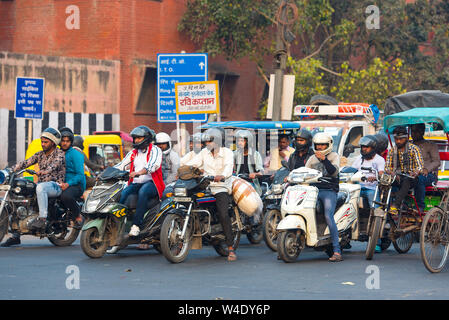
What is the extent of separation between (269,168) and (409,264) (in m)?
4.84

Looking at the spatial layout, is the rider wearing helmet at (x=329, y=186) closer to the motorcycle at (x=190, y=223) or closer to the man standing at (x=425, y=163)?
the man standing at (x=425, y=163)

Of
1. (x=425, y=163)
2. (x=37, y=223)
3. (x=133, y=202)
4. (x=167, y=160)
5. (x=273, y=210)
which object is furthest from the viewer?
(x=167, y=160)

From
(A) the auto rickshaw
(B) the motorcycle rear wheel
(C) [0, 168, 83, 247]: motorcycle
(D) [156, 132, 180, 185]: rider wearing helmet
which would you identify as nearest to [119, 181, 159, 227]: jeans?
(B) the motorcycle rear wheel

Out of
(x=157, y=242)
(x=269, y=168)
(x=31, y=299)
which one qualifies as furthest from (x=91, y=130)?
(x=31, y=299)

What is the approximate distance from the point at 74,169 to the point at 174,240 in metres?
3.02

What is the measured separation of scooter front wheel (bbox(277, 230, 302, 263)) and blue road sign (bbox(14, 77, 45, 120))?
369 inches

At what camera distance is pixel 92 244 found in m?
12.2

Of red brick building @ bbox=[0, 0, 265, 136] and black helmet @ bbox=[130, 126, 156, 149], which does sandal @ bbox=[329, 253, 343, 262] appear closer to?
black helmet @ bbox=[130, 126, 156, 149]

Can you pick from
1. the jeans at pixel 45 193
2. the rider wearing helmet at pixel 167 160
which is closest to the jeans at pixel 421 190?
the rider wearing helmet at pixel 167 160

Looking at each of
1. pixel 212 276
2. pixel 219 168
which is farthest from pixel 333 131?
pixel 212 276

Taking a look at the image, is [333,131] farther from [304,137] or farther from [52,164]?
[52,164]

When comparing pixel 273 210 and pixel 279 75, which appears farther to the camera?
pixel 279 75

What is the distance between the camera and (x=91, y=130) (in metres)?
31.3
